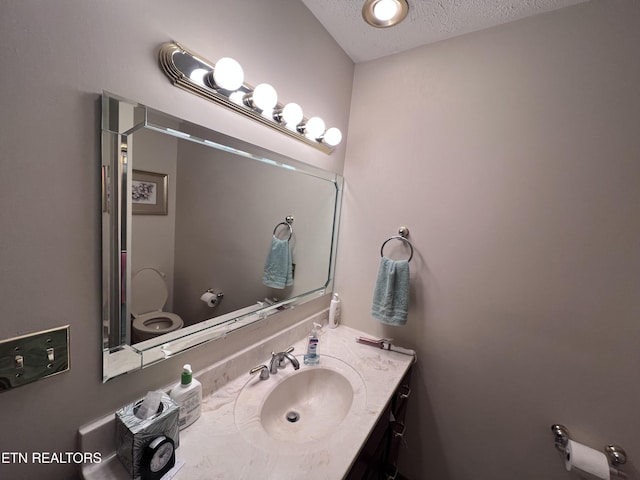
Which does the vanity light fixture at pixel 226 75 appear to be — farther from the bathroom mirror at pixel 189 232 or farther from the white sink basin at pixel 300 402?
the white sink basin at pixel 300 402

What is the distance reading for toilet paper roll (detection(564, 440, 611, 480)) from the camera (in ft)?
2.88

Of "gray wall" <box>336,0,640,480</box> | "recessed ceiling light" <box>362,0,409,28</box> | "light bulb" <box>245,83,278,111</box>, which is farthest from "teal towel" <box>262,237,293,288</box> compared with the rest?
"recessed ceiling light" <box>362,0,409,28</box>

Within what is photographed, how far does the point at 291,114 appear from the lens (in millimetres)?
981

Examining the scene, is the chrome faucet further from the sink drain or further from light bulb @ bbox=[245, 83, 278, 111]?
light bulb @ bbox=[245, 83, 278, 111]

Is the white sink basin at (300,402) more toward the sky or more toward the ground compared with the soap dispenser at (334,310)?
more toward the ground

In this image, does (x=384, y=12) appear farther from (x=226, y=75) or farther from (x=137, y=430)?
(x=137, y=430)

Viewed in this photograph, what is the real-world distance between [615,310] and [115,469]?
1.66 m

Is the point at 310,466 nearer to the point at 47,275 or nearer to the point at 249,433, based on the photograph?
the point at 249,433

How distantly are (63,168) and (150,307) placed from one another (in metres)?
0.43

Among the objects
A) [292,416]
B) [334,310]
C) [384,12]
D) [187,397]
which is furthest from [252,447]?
[384,12]

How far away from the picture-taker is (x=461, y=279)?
1.17 metres

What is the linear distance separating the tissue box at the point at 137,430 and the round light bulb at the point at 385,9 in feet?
5.08

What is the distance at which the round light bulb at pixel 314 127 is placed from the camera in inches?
43.4

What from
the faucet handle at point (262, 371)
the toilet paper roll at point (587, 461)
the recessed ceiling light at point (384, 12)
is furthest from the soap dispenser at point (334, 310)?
the recessed ceiling light at point (384, 12)
